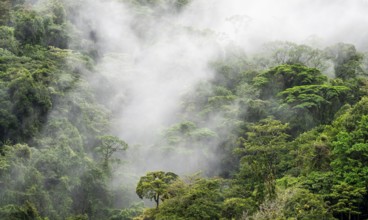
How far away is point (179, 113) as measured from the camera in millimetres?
36062

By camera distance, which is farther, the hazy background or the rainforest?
the hazy background

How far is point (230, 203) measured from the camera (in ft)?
61.5

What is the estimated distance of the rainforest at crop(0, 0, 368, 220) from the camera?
20531 millimetres

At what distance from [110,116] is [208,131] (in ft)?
28.0

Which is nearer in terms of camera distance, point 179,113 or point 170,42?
point 179,113

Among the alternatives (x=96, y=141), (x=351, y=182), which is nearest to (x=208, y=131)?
(x=96, y=141)

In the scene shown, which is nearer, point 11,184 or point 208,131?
point 11,184

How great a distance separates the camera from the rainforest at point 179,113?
20531 millimetres

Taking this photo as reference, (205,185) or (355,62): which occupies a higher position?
(355,62)

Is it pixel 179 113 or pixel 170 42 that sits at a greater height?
pixel 170 42

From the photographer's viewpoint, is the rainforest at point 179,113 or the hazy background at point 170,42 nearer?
the rainforest at point 179,113

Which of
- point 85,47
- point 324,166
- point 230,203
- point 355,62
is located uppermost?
point 85,47

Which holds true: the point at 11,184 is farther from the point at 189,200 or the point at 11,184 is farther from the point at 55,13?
the point at 55,13

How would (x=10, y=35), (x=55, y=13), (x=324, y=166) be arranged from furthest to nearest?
(x=55, y=13) < (x=10, y=35) < (x=324, y=166)
